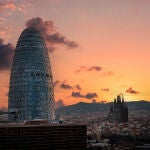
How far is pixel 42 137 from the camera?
186375 millimetres

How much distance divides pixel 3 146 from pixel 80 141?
113 ft

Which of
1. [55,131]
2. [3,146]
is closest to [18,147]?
[3,146]

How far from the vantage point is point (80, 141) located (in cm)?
19400

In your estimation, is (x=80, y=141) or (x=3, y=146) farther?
(x=80, y=141)

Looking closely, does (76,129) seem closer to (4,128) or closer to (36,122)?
(36,122)

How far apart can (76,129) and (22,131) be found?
2521cm

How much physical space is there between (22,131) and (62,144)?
19.1 metres

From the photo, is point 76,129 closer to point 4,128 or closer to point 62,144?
point 62,144

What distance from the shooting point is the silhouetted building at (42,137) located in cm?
17900

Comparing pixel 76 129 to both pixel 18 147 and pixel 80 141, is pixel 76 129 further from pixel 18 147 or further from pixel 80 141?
pixel 18 147

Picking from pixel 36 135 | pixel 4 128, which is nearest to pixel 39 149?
pixel 36 135

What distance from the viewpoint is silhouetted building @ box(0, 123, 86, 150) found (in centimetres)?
17900

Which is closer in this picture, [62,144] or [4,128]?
[4,128]

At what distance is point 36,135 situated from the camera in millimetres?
185000
